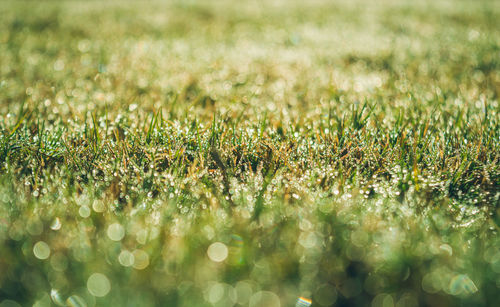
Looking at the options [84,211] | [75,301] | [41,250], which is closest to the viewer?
[75,301]

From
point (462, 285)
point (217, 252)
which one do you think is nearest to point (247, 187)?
point (217, 252)

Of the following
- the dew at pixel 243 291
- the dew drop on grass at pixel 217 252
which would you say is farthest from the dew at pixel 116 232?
the dew at pixel 243 291

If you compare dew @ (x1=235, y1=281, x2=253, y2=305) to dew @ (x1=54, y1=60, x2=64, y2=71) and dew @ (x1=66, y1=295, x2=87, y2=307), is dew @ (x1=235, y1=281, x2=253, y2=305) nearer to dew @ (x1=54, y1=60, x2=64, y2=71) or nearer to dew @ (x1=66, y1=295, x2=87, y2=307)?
dew @ (x1=66, y1=295, x2=87, y2=307)

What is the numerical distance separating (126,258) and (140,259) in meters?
0.03

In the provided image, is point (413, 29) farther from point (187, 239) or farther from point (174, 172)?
point (187, 239)

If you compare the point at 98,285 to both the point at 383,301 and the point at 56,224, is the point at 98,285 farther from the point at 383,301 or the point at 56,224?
the point at 383,301

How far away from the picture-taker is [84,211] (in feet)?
3.59

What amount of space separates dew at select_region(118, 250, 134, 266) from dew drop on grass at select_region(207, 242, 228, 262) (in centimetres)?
19

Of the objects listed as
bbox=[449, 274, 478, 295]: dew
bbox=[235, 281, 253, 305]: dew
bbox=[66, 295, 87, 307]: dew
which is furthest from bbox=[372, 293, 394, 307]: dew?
bbox=[66, 295, 87, 307]: dew

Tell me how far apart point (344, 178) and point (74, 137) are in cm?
105

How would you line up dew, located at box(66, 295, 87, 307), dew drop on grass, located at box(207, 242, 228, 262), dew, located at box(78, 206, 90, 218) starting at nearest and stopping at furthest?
dew, located at box(66, 295, 87, 307)
dew drop on grass, located at box(207, 242, 228, 262)
dew, located at box(78, 206, 90, 218)

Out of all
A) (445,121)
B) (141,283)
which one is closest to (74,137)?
(141,283)

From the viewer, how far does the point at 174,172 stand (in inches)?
50.6

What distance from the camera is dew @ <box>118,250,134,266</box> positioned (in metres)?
0.92
